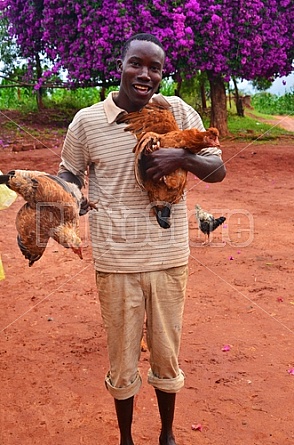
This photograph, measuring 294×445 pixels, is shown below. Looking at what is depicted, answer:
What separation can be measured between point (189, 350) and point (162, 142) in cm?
221

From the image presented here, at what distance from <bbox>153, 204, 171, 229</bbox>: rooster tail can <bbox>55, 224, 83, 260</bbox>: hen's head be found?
0.43 m

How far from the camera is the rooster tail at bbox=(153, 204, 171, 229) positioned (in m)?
2.34

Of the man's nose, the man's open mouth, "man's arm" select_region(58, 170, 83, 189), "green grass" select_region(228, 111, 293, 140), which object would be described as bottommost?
"green grass" select_region(228, 111, 293, 140)

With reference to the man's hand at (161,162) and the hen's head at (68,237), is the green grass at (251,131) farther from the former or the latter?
the hen's head at (68,237)

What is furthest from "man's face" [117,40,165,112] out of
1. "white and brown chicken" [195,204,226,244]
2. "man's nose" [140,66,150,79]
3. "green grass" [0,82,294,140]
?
"green grass" [0,82,294,140]

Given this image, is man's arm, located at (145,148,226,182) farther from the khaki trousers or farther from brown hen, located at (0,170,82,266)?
the khaki trousers

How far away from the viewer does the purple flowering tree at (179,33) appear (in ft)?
38.3

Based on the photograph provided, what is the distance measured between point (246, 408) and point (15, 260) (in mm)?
3812

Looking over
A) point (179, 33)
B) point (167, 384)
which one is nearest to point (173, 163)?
point (167, 384)

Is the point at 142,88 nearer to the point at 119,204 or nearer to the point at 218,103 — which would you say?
the point at 119,204

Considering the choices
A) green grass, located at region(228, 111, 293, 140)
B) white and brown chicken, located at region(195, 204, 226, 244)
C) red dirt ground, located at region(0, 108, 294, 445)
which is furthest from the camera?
green grass, located at region(228, 111, 293, 140)

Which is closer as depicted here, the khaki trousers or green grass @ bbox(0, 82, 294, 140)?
A: the khaki trousers

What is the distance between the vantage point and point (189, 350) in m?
3.95

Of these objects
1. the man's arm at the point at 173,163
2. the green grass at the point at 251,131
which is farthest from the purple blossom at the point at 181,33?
the man's arm at the point at 173,163
